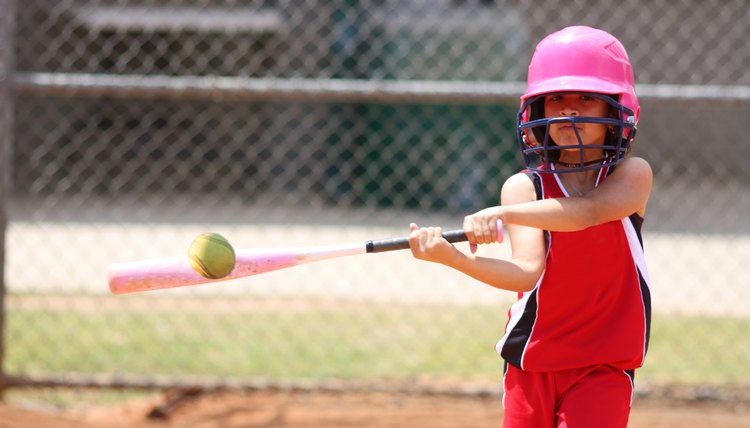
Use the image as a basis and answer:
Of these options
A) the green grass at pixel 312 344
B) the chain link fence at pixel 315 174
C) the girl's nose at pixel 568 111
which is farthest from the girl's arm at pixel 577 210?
the green grass at pixel 312 344

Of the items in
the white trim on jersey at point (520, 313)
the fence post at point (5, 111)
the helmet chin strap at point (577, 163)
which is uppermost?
the fence post at point (5, 111)

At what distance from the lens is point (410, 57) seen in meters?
12.0

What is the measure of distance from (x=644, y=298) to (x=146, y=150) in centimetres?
1220

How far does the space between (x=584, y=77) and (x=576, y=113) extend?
0.10 meters

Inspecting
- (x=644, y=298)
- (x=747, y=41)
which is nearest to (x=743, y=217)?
(x=747, y=41)

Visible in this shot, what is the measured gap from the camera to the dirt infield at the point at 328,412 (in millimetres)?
4398

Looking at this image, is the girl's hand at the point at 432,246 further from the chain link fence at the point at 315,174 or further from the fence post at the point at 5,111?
the fence post at the point at 5,111

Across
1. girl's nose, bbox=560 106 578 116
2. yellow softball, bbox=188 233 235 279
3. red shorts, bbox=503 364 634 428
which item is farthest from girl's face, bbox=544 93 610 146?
yellow softball, bbox=188 233 235 279

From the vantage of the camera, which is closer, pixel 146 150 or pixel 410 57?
pixel 410 57

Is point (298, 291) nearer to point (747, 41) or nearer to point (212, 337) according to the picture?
point (212, 337)

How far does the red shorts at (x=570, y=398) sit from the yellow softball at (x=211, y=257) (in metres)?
0.88

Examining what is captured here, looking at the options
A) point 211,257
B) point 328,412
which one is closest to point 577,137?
point 211,257

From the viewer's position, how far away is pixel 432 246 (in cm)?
238

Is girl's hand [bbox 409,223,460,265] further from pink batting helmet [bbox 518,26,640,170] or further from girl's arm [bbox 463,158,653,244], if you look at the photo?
pink batting helmet [bbox 518,26,640,170]
